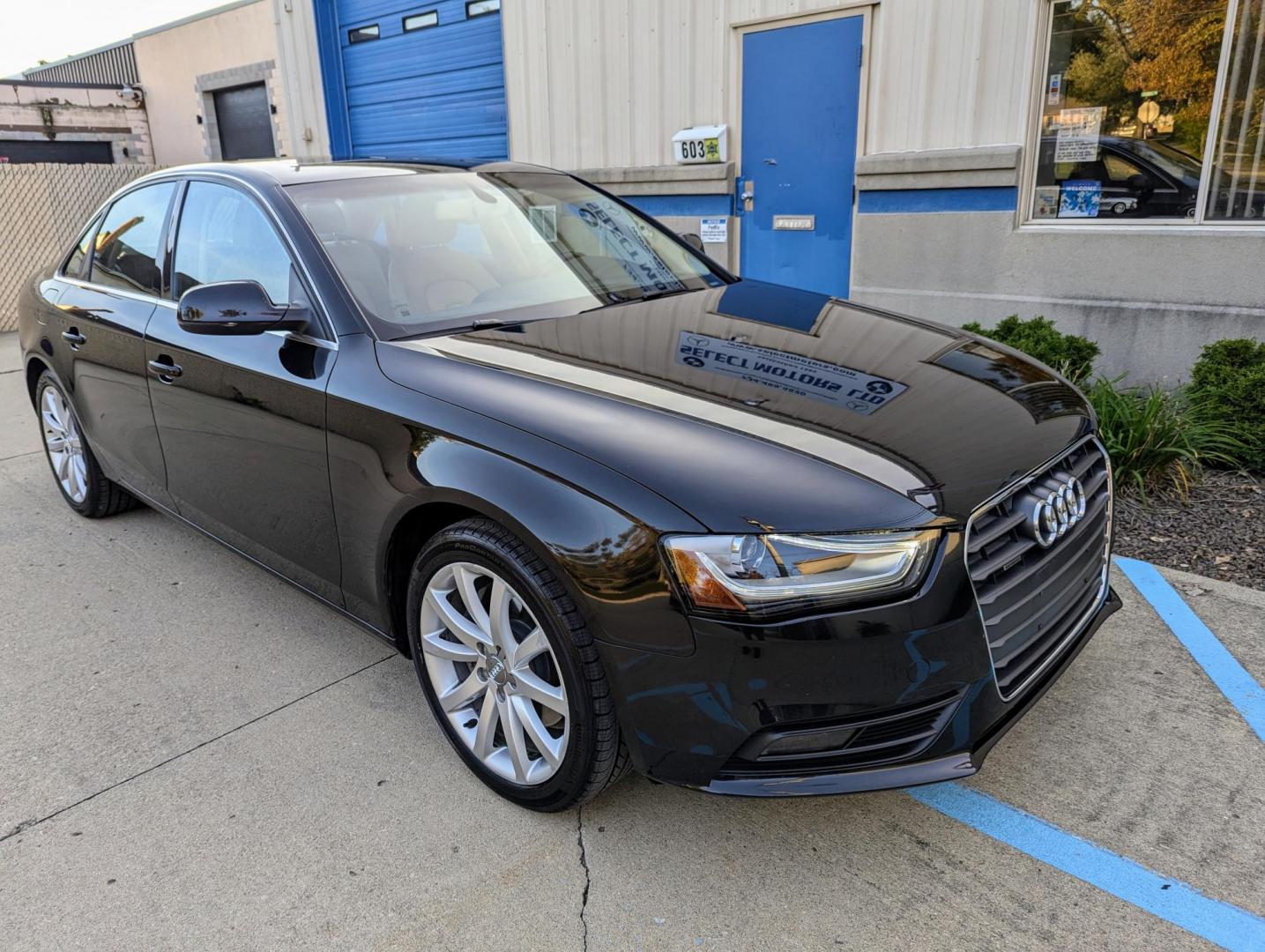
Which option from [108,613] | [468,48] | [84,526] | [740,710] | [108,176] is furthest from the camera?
[108,176]

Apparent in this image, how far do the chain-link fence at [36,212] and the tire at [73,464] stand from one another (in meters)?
7.27

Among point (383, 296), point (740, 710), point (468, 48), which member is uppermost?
point (468, 48)

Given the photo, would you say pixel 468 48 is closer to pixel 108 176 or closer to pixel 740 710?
pixel 108 176

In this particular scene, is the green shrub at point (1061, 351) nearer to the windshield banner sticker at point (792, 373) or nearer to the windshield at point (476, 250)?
the windshield at point (476, 250)

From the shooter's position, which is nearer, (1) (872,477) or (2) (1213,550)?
(1) (872,477)

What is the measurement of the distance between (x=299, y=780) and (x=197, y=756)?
377mm

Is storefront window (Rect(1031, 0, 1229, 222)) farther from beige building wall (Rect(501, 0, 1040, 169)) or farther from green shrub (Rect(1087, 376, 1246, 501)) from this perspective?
green shrub (Rect(1087, 376, 1246, 501))

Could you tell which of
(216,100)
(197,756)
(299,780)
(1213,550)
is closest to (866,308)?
(1213,550)

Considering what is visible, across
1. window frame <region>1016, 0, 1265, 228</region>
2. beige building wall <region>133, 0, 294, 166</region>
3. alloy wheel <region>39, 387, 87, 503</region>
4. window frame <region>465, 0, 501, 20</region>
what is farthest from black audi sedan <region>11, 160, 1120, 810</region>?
beige building wall <region>133, 0, 294, 166</region>

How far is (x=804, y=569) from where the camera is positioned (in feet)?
6.34

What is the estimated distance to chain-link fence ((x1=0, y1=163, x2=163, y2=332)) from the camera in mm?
10617

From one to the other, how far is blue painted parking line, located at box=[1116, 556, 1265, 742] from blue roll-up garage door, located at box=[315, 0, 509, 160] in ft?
26.0

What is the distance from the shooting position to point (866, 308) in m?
3.32

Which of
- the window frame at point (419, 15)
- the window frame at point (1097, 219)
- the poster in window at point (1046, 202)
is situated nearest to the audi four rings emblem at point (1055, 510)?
the window frame at point (1097, 219)
